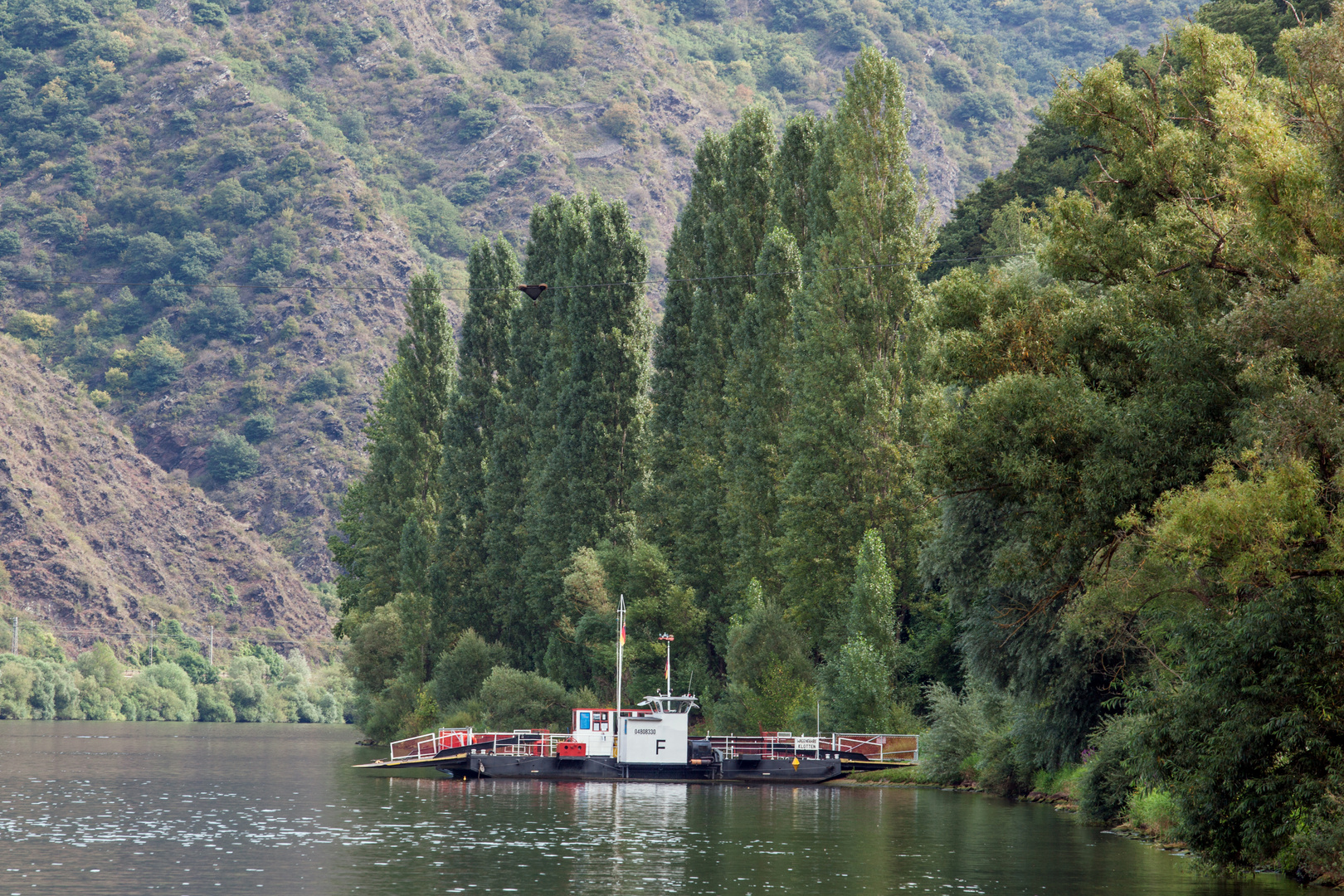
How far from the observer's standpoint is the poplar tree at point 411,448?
91.9 m

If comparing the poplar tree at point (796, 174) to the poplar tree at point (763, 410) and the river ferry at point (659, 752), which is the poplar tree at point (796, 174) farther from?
the river ferry at point (659, 752)

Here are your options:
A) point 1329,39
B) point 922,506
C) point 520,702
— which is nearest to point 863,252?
point 922,506

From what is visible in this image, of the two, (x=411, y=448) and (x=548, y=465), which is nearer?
(x=548, y=465)

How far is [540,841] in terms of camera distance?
36.7m

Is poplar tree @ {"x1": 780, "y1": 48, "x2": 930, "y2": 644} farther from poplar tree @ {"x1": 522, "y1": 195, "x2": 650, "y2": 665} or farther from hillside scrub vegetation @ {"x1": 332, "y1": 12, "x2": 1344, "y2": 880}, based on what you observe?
poplar tree @ {"x1": 522, "y1": 195, "x2": 650, "y2": 665}

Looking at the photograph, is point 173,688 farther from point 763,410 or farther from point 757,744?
point 763,410

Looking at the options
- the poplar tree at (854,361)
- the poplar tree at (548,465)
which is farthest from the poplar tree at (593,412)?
the poplar tree at (854,361)

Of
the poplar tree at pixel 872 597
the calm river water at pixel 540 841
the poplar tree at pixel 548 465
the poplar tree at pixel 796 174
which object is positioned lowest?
the calm river water at pixel 540 841

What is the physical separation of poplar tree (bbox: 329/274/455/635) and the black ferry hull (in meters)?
28.7

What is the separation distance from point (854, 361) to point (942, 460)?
1102 inches

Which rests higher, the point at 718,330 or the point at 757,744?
the point at 718,330

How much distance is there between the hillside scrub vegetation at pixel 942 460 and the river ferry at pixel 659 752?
1267 mm

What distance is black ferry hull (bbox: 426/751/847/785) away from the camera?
56906 mm

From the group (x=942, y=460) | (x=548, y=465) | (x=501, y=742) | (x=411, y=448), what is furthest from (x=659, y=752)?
(x=411, y=448)
